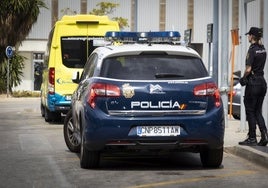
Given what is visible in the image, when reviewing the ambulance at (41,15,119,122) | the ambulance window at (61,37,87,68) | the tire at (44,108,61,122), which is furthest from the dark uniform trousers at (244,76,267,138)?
the tire at (44,108,61,122)

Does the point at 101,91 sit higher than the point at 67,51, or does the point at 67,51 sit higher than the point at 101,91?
the point at 67,51

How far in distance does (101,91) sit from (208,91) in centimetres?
147

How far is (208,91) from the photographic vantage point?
363 inches

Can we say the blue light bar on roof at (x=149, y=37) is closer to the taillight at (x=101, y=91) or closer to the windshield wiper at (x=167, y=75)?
the windshield wiper at (x=167, y=75)

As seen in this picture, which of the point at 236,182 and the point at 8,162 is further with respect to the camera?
the point at 8,162

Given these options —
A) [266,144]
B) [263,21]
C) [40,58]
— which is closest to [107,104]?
[266,144]

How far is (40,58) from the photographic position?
47094mm

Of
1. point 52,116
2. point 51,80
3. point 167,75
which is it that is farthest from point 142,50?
point 52,116

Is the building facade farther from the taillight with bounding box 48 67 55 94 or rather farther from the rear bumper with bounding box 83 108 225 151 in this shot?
the rear bumper with bounding box 83 108 225 151

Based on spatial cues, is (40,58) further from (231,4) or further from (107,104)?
(107,104)

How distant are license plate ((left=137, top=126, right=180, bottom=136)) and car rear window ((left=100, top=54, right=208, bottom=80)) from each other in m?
0.69

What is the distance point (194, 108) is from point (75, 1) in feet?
135

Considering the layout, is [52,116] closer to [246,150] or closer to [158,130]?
[246,150]

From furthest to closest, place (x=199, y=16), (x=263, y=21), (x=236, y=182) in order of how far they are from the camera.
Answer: (x=199, y=16), (x=263, y=21), (x=236, y=182)
